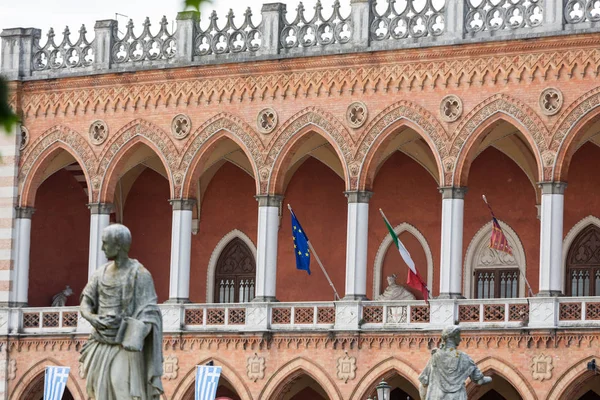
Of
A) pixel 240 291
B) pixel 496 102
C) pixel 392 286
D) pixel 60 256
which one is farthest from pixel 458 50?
pixel 60 256

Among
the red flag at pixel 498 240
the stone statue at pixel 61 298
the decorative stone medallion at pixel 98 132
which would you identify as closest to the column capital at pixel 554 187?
the red flag at pixel 498 240

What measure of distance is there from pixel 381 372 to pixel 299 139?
18.0 ft

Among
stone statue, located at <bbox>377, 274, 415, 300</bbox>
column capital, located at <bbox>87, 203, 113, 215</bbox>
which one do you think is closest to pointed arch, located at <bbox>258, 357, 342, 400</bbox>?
stone statue, located at <bbox>377, 274, 415, 300</bbox>

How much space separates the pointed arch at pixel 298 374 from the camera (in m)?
32.9

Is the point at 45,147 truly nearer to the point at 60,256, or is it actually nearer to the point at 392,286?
the point at 60,256

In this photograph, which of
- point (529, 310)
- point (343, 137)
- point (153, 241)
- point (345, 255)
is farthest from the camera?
point (153, 241)

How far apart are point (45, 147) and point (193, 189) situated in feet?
13.3

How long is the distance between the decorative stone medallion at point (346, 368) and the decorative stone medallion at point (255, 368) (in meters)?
1.81

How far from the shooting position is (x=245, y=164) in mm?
37375

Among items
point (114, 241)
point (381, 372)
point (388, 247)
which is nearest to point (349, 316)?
point (381, 372)

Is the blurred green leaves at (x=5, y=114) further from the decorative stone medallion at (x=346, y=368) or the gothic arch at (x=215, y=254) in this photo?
the gothic arch at (x=215, y=254)

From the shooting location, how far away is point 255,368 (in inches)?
1329

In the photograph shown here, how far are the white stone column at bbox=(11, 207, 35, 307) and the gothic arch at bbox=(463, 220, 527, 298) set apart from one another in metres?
10.3

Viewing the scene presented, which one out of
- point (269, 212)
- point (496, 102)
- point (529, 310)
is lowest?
point (529, 310)
